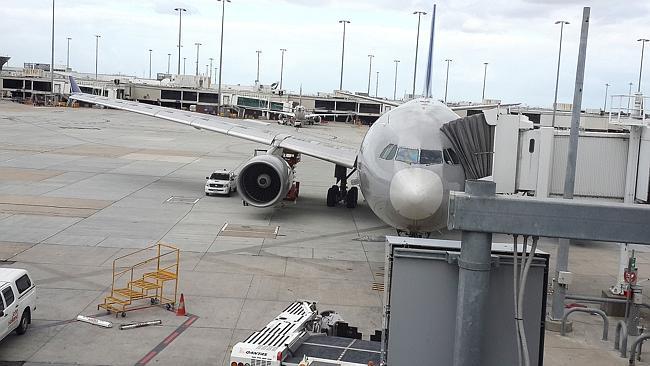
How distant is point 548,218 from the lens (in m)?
5.20

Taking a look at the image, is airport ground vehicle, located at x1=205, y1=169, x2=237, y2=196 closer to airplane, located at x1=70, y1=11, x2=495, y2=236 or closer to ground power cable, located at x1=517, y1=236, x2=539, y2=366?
airplane, located at x1=70, y1=11, x2=495, y2=236

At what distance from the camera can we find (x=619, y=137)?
1572 cm

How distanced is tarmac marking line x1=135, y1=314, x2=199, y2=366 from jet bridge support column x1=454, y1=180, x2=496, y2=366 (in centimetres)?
877

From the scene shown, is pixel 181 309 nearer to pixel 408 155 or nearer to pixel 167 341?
pixel 167 341

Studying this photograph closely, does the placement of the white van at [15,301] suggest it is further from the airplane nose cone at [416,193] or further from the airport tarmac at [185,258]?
the airplane nose cone at [416,193]

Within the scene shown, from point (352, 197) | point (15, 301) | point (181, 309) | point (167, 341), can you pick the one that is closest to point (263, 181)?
point (352, 197)

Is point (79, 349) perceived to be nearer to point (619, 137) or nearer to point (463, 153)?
point (463, 153)

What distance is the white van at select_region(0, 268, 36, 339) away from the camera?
12.8 meters

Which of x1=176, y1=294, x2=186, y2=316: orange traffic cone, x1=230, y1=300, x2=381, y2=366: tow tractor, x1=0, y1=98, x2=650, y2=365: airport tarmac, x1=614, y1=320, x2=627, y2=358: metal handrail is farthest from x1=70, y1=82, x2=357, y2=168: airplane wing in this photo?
x1=230, y1=300, x2=381, y2=366: tow tractor

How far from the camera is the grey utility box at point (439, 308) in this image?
223 inches

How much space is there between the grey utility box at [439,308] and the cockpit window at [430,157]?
11820mm

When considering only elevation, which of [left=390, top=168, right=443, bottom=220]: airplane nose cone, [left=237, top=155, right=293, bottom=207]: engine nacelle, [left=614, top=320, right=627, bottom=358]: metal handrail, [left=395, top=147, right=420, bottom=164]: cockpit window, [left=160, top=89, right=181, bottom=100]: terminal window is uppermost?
[left=160, top=89, right=181, bottom=100]: terminal window

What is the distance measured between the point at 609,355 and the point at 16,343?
40.7 feet

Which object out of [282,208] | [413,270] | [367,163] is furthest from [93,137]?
[413,270]
